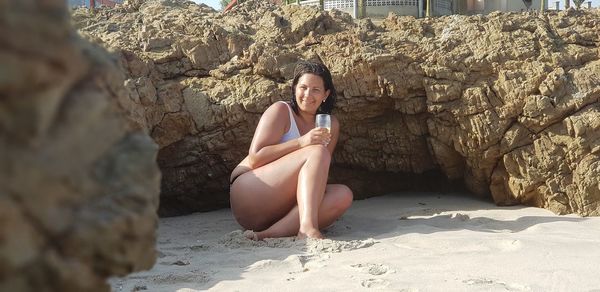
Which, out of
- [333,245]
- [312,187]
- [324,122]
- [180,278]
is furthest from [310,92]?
[180,278]

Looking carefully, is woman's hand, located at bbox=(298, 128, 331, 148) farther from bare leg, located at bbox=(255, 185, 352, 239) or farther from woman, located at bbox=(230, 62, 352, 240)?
bare leg, located at bbox=(255, 185, 352, 239)

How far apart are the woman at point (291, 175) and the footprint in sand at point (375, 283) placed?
1.11 meters

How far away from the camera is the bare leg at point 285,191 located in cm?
395

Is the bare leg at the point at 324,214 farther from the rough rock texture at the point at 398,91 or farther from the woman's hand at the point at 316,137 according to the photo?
the rough rock texture at the point at 398,91

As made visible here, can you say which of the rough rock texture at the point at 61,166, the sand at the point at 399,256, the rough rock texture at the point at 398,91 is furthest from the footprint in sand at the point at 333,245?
the rough rock texture at the point at 61,166

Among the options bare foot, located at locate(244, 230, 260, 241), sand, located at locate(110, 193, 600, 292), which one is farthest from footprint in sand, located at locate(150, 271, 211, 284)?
bare foot, located at locate(244, 230, 260, 241)

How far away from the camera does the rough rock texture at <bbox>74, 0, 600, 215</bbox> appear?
15.1ft

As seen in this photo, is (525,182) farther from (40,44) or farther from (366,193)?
(40,44)

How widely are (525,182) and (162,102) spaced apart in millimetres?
2908

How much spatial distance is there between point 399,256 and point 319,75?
160 cm

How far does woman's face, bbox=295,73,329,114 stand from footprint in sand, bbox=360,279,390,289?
1931mm

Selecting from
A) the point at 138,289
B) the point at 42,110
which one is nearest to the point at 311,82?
the point at 138,289

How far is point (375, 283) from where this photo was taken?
2.65 metres

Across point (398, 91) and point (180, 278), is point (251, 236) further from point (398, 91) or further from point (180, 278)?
point (398, 91)
